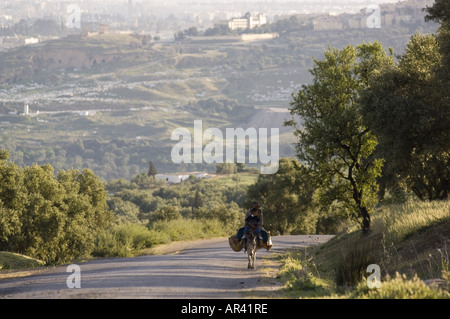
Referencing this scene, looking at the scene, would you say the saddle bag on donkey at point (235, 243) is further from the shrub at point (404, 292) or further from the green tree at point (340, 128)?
the green tree at point (340, 128)

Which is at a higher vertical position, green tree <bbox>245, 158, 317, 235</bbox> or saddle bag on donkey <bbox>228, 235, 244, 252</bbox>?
saddle bag on donkey <bbox>228, 235, 244, 252</bbox>

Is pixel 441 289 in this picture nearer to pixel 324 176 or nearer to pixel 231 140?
pixel 324 176

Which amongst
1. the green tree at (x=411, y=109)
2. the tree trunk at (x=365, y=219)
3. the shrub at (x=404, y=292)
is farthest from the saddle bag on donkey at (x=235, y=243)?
the tree trunk at (x=365, y=219)

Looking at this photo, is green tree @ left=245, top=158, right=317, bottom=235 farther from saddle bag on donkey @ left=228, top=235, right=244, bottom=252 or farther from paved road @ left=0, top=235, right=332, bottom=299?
saddle bag on donkey @ left=228, top=235, right=244, bottom=252

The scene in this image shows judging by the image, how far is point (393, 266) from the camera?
1462 centimetres

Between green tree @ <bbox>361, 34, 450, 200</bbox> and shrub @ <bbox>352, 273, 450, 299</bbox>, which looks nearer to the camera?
shrub @ <bbox>352, 273, 450, 299</bbox>

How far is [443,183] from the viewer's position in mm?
25875

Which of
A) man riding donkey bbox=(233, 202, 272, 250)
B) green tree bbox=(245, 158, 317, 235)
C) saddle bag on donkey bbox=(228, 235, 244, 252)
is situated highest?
man riding donkey bbox=(233, 202, 272, 250)

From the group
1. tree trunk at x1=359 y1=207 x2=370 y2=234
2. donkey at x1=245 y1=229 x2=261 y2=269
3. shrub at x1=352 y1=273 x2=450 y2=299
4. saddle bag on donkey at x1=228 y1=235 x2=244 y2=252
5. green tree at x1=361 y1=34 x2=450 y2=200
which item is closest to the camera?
shrub at x1=352 y1=273 x2=450 y2=299

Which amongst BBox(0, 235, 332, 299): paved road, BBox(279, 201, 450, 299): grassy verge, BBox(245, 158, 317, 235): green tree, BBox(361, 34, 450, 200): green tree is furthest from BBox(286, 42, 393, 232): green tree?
BBox(245, 158, 317, 235): green tree

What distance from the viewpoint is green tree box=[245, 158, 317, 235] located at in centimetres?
4675

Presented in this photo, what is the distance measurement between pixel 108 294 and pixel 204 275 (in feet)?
11.3

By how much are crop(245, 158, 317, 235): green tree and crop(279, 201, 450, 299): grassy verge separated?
23988 millimetres

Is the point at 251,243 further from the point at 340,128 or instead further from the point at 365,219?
the point at 365,219
